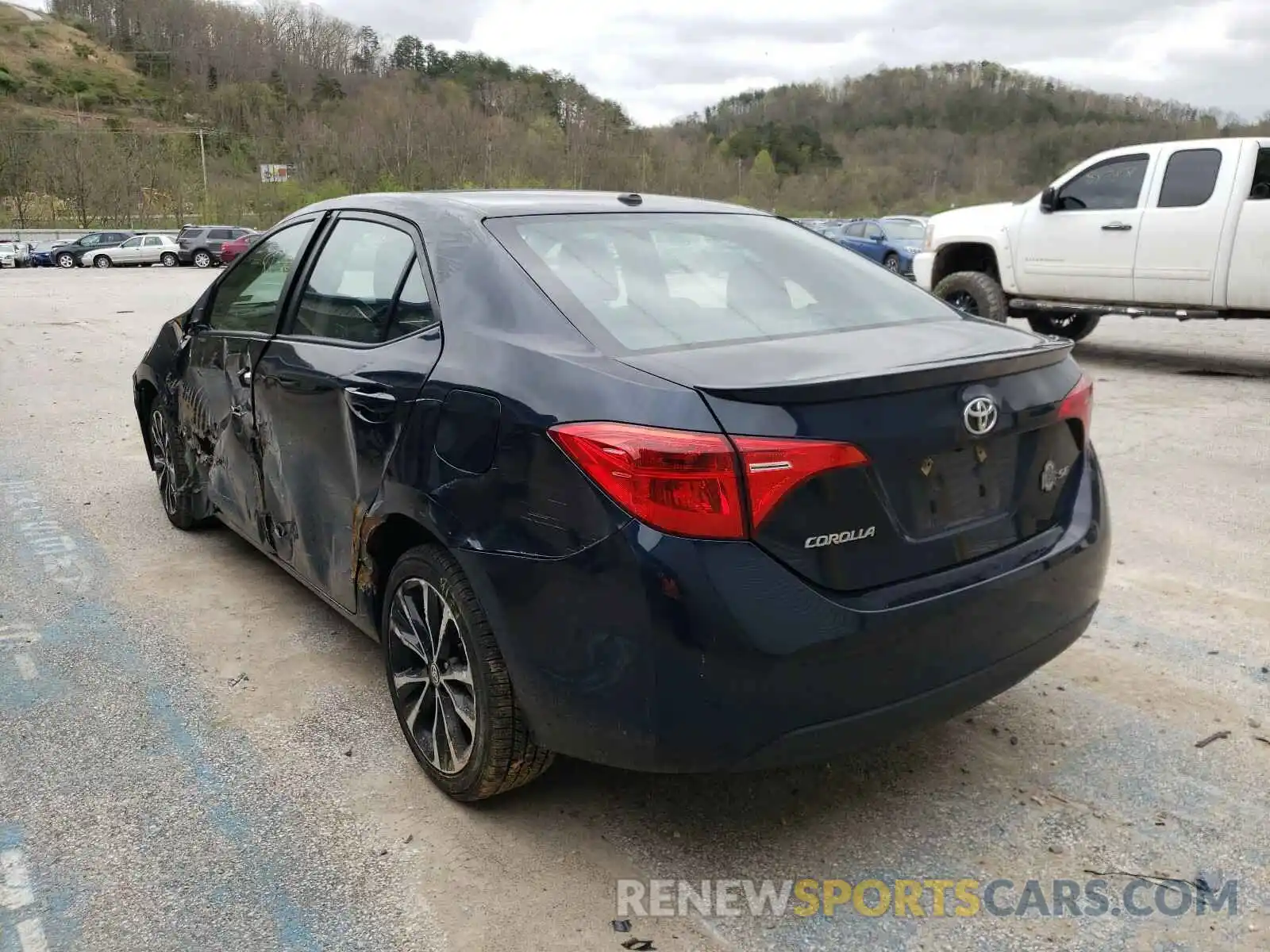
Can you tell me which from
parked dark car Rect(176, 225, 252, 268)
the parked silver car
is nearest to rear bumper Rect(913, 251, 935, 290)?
parked dark car Rect(176, 225, 252, 268)

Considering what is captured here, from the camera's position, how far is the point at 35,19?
6024 inches

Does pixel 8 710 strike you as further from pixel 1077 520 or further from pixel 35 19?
pixel 35 19

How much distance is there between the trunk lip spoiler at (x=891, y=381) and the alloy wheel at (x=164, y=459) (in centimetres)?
361

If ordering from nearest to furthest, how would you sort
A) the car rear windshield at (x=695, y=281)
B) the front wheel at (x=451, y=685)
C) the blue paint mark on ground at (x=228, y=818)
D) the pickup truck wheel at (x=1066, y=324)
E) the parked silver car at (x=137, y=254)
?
the blue paint mark on ground at (x=228, y=818) < the front wheel at (x=451, y=685) < the car rear windshield at (x=695, y=281) < the pickup truck wheel at (x=1066, y=324) < the parked silver car at (x=137, y=254)

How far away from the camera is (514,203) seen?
3158mm

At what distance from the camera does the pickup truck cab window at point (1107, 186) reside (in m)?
9.74

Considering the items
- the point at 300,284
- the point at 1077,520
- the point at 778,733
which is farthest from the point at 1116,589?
the point at 300,284

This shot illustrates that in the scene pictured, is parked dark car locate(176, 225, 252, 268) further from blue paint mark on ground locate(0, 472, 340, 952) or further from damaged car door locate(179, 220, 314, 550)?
damaged car door locate(179, 220, 314, 550)

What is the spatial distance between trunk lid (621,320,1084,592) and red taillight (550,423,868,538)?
3 cm

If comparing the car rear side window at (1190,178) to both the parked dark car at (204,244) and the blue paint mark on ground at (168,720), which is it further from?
the parked dark car at (204,244)

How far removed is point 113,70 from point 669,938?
175m

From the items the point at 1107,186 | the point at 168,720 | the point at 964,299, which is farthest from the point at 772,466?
the point at 964,299

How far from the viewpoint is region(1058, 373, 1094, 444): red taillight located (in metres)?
2.64

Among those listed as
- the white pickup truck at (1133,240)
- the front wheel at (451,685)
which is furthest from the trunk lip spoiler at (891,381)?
the white pickup truck at (1133,240)
